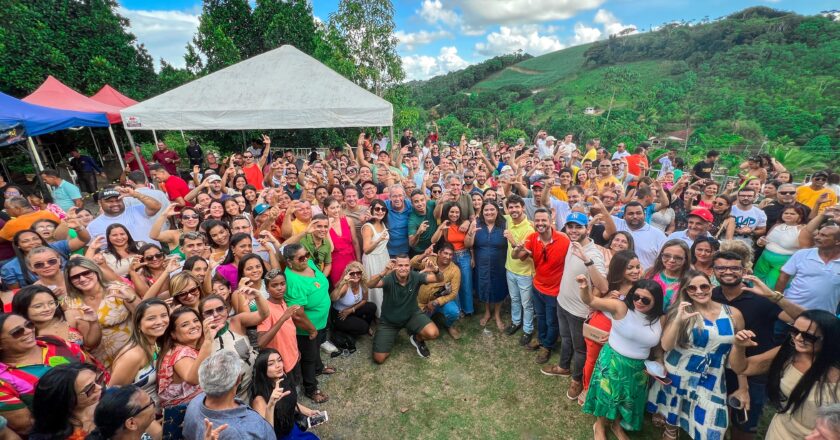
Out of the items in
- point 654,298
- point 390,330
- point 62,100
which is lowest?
point 390,330

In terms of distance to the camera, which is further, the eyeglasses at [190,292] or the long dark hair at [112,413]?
the eyeglasses at [190,292]

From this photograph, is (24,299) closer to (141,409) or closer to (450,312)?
(141,409)

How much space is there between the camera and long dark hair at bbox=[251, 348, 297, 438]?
2.70 metres

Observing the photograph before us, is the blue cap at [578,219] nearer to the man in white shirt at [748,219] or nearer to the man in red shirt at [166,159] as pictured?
the man in white shirt at [748,219]

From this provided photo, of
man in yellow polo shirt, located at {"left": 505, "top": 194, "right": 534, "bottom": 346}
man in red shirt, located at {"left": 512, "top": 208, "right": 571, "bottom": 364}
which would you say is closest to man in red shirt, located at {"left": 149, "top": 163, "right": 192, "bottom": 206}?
man in yellow polo shirt, located at {"left": 505, "top": 194, "right": 534, "bottom": 346}

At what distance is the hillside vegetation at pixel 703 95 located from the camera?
31.4 m

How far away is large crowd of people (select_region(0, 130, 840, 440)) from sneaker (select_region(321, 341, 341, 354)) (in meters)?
0.03

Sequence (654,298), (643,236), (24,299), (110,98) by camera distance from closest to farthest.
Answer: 1. (24,299)
2. (654,298)
3. (643,236)
4. (110,98)

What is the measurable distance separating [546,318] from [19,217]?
6738 millimetres

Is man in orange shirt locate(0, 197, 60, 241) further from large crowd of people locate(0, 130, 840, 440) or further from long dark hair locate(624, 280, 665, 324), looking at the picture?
long dark hair locate(624, 280, 665, 324)

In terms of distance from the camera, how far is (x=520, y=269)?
467cm

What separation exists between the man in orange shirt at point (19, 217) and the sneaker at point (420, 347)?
4.65 metres

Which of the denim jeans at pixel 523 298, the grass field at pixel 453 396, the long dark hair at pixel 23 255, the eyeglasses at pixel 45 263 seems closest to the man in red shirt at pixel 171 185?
the long dark hair at pixel 23 255

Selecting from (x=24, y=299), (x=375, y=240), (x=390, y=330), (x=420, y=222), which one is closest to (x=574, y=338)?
(x=390, y=330)
